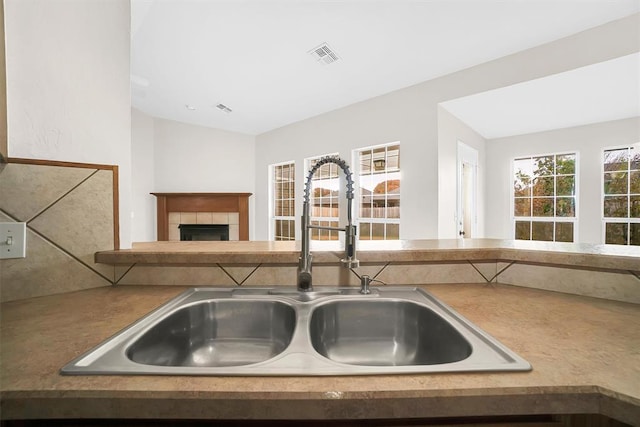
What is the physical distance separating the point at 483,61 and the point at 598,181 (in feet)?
8.49

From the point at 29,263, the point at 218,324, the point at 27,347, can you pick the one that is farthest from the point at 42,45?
the point at 218,324

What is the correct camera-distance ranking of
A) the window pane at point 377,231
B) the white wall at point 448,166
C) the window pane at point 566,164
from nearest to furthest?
the white wall at point 448,166, the window pane at point 377,231, the window pane at point 566,164

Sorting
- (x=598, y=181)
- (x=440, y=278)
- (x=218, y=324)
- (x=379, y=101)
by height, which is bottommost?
(x=218, y=324)

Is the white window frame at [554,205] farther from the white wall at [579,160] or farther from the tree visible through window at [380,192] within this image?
the tree visible through window at [380,192]

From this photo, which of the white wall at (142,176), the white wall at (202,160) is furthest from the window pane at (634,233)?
the white wall at (142,176)

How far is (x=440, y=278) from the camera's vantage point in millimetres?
1028

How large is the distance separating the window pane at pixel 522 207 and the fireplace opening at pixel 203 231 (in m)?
5.13

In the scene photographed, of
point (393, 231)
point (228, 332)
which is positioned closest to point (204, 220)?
point (393, 231)

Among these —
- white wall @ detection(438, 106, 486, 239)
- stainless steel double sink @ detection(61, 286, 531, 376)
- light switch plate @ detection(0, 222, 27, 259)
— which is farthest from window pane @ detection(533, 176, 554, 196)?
light switch plate @ detection(0, 222, 27, 259)

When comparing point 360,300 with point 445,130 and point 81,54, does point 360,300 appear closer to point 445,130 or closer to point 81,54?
point 81,54

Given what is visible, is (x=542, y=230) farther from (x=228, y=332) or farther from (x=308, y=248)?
(x=228, y=332)

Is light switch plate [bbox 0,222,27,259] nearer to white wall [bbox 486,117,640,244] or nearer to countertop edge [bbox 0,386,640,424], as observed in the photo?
countertop edge [bbox 0,386,640,424]

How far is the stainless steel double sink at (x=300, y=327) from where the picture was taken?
0.71 metres

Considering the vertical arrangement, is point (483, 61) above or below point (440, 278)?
above
